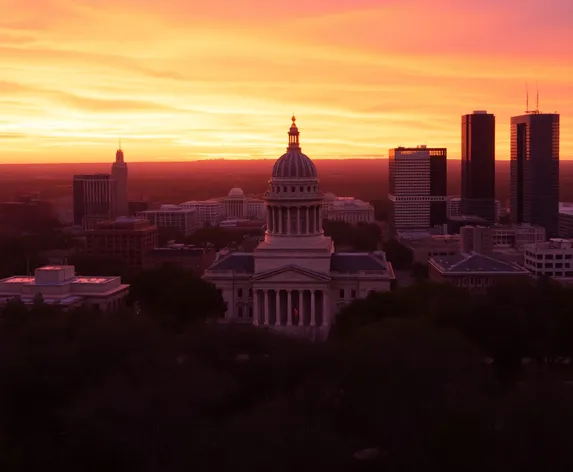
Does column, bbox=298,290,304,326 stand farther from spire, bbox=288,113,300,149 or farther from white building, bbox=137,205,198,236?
white building, bbox=137,205,198,236

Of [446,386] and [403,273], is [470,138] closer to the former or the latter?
[403,273]

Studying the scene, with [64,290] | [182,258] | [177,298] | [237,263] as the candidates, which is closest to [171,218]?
[182,258]

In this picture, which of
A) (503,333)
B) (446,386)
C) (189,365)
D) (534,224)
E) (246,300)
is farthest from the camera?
(534,224)

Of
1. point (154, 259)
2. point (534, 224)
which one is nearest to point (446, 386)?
point (154, 259)

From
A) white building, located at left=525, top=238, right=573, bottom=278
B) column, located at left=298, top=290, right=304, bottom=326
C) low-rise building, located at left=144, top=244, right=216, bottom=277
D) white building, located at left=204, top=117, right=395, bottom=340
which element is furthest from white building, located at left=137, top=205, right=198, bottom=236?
column, located at left=298, top=290, right=304, bottom=326

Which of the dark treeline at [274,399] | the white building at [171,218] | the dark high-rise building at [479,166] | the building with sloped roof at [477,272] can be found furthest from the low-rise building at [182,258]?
the dark high-rise building at [479,166]
